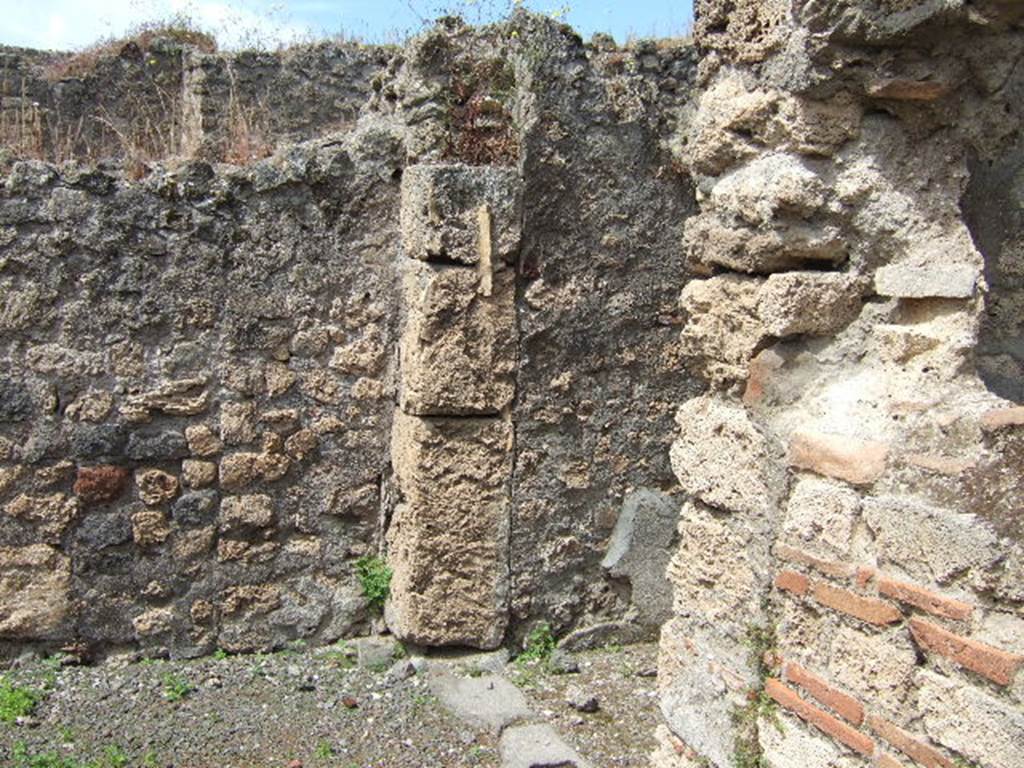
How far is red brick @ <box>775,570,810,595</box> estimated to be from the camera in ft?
7.36

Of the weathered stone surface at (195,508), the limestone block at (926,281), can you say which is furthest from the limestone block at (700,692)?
the weathered stone surface at (195,508)

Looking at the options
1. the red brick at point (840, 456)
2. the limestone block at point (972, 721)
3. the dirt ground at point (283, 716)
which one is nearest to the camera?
the limestone block at point (972, 721)

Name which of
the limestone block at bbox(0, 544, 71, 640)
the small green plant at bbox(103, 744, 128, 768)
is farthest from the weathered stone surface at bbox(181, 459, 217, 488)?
the small green plant at bbox(103, 744, 128, 768)

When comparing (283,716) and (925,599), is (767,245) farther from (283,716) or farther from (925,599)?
(283,716)

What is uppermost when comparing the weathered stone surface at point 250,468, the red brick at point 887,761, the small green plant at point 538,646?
the weathered stone surface at point 250,468

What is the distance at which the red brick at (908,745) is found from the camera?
192cm

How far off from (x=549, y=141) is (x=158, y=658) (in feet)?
8.63

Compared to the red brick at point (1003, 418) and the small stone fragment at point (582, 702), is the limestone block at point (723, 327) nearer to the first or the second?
the red brick at point (1003, 418)

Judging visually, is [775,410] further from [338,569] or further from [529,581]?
[338,569]

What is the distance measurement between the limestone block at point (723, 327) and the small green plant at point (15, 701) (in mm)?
2748

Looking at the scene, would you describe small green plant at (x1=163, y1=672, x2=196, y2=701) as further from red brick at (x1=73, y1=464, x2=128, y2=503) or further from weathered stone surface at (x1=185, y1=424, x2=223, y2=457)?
weathered stone surface at (x1=185, y1=424, x2=223, y2=457)

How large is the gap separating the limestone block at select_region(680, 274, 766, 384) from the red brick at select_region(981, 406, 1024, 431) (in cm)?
57

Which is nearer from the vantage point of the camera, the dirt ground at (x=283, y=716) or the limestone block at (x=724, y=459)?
the limestone block at (x=724, y=459)

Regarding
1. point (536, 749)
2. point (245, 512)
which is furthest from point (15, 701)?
point (536, 749)
